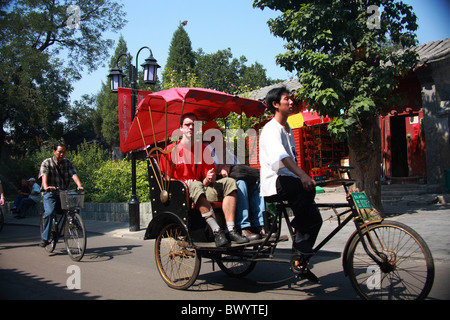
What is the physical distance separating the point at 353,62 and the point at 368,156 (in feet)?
7.22

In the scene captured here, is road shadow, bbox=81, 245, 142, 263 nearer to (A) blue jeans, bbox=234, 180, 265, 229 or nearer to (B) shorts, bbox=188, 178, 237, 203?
(B) shorts, bbox=188, 178, 237, 203

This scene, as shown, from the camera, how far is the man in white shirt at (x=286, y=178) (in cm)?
374

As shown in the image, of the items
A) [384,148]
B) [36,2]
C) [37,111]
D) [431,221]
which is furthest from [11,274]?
[36,2]

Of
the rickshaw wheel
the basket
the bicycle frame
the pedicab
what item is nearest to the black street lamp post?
the bicycle frame

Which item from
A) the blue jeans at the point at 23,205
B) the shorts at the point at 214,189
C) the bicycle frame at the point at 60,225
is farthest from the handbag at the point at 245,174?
the blue jeans at the point at 23,205

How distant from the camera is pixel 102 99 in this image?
148 ft

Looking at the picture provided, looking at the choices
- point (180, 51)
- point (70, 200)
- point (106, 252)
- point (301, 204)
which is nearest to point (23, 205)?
point (106, 252)

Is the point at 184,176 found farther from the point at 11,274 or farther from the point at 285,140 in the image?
the point at 11,274

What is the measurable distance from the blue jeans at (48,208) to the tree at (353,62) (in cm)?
553

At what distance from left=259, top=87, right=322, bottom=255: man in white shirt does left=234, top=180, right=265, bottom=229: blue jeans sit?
1.49 feet

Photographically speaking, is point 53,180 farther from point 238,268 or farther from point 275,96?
point 275,96

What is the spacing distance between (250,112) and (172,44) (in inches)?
1657

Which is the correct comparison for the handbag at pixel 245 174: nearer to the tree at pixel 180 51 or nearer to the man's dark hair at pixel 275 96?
the man's dark hair at pixel 275 96

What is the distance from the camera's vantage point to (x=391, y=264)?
3.41 m
